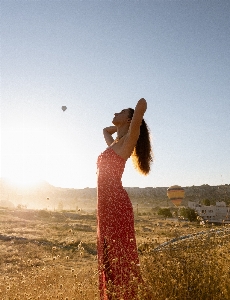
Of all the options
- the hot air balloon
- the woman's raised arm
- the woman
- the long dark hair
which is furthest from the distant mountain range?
the woman

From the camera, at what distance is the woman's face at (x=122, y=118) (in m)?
3.66

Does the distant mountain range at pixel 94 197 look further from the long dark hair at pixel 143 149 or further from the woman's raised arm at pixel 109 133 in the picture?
the long dark hair at pixel 143 149

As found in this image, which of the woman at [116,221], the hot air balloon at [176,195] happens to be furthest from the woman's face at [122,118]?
the hot air balloon at [176,195]

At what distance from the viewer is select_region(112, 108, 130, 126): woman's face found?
3.66 metres

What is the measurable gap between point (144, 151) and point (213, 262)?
1.41m

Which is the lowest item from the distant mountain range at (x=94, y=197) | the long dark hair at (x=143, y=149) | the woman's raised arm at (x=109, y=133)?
the distant mountain range at (x=94, y=197)

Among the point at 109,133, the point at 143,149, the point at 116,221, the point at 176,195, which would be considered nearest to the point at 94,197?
the point at 176,195

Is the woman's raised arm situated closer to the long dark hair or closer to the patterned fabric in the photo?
the long dark hair

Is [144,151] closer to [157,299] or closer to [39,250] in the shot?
[157,299]

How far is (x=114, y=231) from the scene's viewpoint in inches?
126

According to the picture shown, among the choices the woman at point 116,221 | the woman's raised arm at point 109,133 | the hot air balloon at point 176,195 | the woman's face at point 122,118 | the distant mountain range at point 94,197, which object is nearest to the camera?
the woman at point 116,221

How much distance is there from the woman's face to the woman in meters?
0.27

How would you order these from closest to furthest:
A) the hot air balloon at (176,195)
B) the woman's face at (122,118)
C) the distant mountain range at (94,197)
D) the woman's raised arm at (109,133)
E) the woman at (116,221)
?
the woman at (116,221)
the woman's face at (122,118)
the woman's raised arm at (109,133)
the hot air balloon at (176,195)
the distant mountain range at (94,197)

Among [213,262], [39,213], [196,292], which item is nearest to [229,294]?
[196,292]
